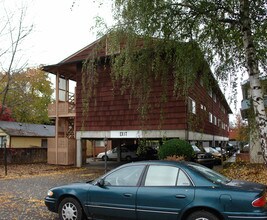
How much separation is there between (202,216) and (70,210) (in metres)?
2.83

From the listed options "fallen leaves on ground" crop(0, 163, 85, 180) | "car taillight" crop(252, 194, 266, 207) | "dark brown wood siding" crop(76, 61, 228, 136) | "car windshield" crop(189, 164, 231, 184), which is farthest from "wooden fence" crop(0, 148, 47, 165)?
"car taillight" crop(252, 194, 266, 207)

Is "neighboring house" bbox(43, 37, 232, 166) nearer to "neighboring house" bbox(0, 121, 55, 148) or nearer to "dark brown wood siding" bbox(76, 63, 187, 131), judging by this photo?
"dark brown wood siding" bbox(76, 63, 187, 131)

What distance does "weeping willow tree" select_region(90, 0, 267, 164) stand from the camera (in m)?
8.82

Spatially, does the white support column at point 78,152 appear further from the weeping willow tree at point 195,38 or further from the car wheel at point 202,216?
the car wheel at point 202,216

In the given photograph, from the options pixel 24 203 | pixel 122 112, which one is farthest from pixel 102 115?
pixel 24 203

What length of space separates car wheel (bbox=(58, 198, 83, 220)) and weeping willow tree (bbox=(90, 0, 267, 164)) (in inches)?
159

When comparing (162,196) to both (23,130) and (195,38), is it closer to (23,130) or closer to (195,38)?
(195,38)

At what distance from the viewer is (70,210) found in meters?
7.37

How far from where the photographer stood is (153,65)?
1012cm

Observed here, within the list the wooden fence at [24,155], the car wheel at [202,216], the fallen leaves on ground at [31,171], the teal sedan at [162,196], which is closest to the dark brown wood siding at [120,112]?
the fallen leaves on ground at [31,171]

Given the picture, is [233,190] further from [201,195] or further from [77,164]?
[77,164]

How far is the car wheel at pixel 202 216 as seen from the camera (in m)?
5.90

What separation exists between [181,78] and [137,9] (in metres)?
2.26

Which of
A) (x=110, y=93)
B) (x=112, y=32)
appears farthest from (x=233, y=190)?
(x=110, y=93)
